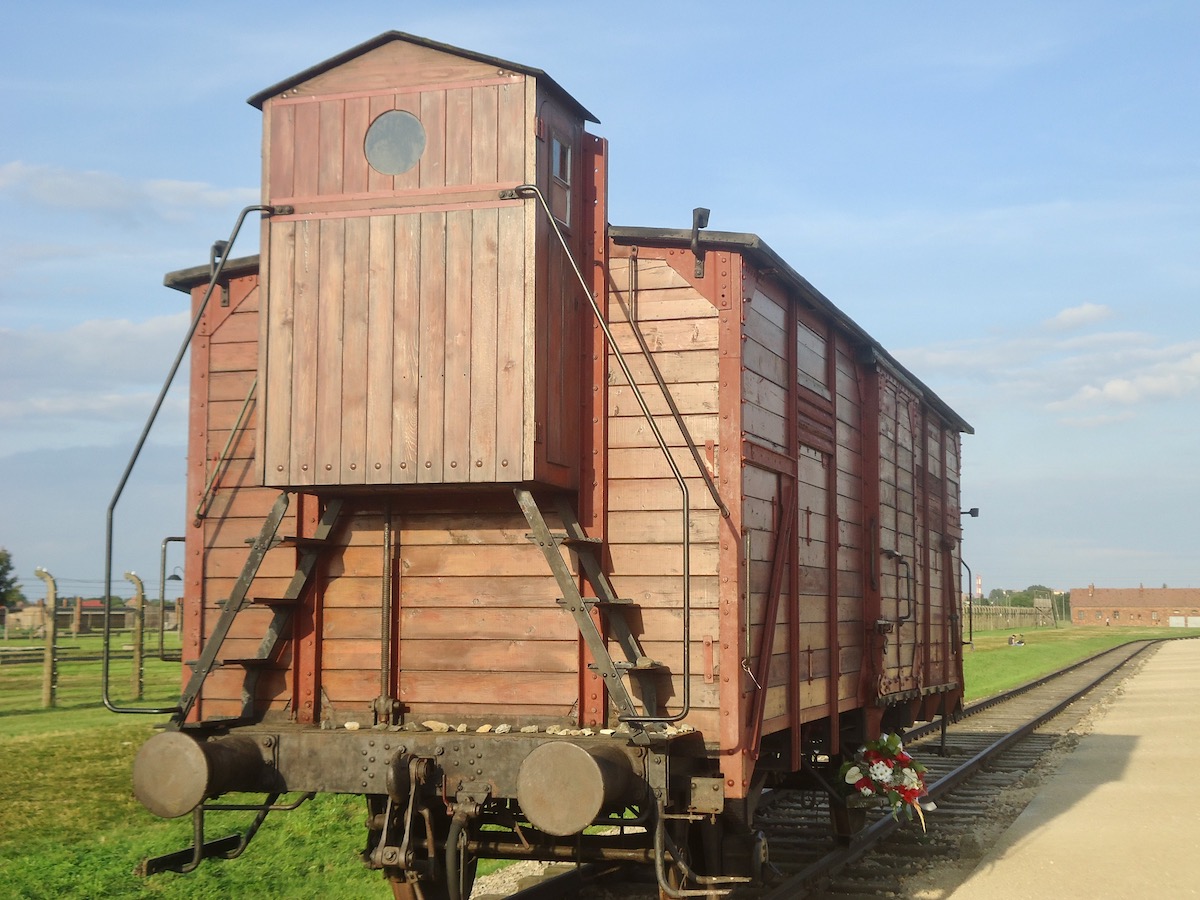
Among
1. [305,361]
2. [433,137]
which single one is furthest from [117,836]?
[433,137]

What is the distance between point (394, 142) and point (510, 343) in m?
1.32

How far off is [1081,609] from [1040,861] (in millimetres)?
123437

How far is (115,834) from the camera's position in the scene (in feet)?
30.2

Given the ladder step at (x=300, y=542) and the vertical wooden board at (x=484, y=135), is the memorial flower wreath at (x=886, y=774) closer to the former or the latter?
the ladder step at (x=300, y=542)

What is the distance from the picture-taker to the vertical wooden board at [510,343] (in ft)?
19.6

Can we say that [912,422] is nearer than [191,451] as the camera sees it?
No

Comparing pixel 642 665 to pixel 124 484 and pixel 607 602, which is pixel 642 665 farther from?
pixel 124 484

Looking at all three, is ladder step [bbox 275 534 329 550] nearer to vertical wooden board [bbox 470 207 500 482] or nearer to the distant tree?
vertical wooden board [bbox 470 207 500 482]

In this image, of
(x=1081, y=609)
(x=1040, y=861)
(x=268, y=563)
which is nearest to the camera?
(x=268, y=563)

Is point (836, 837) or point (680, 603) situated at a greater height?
point (680, 603)

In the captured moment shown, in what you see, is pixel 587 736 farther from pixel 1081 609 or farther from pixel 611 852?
pixel 1081 609

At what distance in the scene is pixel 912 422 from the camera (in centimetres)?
1128

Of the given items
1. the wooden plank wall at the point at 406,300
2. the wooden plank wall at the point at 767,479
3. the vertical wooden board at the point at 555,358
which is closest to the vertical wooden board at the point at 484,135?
the wooden plank wall at the point at 406,300

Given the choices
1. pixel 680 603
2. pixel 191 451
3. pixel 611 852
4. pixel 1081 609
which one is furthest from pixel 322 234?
pixel 1081 609
